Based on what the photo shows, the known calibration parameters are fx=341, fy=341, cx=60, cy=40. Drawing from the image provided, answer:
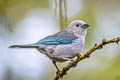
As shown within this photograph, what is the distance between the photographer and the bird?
2.97m

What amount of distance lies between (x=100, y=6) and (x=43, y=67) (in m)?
1.40

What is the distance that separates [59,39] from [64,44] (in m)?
0.18

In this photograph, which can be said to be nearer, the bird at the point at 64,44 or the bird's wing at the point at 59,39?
the bird at the point at 64,44

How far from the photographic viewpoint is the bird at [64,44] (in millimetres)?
2969

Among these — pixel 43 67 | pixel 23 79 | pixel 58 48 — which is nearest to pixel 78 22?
pixel 58 48

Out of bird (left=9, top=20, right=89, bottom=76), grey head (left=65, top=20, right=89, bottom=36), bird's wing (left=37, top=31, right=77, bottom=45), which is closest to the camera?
bird (left=9, top=20, right=89, bottom=76)

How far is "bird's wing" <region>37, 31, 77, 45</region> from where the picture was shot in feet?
10.8

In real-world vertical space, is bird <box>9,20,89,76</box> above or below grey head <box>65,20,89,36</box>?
below

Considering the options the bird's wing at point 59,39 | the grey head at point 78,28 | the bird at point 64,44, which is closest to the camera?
the bird at point 64,44

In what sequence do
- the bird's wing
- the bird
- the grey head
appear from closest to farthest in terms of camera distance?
the bird → the bird's wing → the grey head

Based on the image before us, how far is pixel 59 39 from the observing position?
3.45 m

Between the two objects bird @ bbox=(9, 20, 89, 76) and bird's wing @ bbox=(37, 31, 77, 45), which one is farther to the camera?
bird's wing @ bbox=(37, 31, 77, 45)

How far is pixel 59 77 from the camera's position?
2135 millimetres

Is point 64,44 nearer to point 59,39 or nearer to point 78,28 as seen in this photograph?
point 59,39
